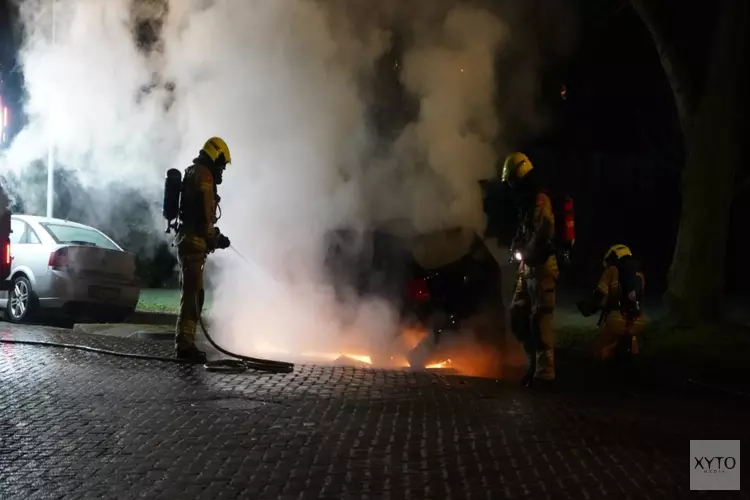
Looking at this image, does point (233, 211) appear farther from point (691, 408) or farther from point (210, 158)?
point (691, 408)

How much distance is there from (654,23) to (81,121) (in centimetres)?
811

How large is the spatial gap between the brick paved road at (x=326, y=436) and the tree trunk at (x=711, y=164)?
540cm

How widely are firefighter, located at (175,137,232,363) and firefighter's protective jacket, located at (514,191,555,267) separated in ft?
9.21

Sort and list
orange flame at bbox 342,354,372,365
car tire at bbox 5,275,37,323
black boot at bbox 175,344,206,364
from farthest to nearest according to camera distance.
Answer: car tire at bbox 5,275,37,323
orange flame at bbox 342,354,372,365
black boot at bbox 175,344,206,364

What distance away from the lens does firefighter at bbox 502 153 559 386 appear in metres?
7.22

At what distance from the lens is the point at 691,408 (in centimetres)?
691

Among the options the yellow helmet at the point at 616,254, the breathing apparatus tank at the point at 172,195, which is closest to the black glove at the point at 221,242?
the breathing apparatus tank at the point at 172,195

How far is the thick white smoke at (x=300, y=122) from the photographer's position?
31.1ft

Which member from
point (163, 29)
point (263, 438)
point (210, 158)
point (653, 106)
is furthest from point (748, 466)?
point (653, 106)

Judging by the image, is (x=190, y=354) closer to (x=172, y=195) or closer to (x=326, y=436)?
(x=172, y=195)

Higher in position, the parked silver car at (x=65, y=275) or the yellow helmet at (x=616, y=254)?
the yellow helmet at (x=616, y=254)

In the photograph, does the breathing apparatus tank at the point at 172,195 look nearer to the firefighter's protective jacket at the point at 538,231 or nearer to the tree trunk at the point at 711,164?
the firefighter's protective jacket at the point at 538,231

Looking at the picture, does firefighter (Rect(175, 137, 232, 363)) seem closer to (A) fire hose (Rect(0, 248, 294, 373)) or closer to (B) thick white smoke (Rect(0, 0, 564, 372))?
(A) fire hose (Rect(0, 248, 294, 373))

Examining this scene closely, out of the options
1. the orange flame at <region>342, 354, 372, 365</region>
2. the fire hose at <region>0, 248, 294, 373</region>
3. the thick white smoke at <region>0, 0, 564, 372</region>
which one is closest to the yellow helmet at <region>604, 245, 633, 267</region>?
the thick white smoke at <region>0, 0, 564, 372</region>
